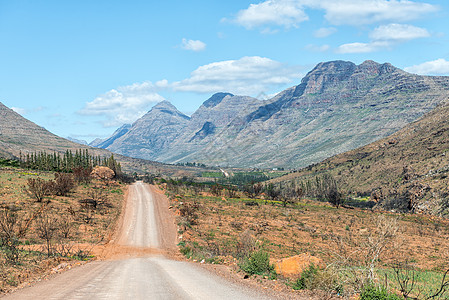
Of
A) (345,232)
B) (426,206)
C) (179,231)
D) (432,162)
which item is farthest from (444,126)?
(179,231)

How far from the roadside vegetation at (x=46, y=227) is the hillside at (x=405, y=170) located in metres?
73.7

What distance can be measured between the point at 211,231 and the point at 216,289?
83.1 ft

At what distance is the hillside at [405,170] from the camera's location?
3236 inches

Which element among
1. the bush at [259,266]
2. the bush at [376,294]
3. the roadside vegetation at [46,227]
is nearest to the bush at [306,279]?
the bush at [259,266]

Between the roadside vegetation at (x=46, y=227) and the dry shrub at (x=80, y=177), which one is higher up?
the dry shrub at (x=80, y=177)

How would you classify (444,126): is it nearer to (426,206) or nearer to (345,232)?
(426,206)

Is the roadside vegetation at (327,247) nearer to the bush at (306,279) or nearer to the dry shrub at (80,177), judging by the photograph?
the bush at (306,279)

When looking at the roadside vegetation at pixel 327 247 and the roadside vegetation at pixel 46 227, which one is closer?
the roadside vegetation at pixel 327 247

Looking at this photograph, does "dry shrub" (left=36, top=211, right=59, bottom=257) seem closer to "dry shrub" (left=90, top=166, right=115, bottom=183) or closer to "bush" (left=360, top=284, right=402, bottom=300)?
"bush" (left=360, top=284, right=402, bottom=300)

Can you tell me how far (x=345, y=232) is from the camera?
141ft

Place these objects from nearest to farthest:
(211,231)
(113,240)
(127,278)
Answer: (127,278), (113,240), (211,231)

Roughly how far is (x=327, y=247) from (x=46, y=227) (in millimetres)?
28406

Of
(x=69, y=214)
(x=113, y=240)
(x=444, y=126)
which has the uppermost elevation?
(x=444, y=126)

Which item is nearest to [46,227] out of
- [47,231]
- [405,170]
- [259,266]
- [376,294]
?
[47,231]
